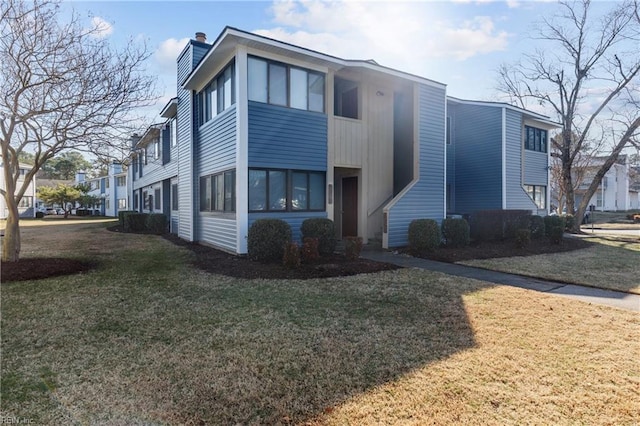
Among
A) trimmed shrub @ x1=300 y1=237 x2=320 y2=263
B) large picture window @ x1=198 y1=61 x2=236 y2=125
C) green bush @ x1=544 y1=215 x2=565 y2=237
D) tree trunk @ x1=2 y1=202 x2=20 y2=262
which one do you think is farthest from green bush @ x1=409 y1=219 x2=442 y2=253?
tree trunk @ x1=2 y1=202 x2=20 y2=262

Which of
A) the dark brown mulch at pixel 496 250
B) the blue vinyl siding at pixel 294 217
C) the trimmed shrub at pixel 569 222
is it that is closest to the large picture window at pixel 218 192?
the blue vinyl siding at pixel 294 217

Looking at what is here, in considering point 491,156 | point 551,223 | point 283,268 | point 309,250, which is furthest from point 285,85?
point 491,156

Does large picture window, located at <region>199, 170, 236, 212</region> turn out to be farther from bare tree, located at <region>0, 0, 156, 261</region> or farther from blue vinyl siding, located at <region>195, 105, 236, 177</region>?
bare tree, located at <region>0, 0, 156, 261</region>

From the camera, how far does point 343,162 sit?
11.5 m

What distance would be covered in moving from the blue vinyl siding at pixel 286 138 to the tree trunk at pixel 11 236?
5.26 metres

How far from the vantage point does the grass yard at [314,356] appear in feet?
8.93

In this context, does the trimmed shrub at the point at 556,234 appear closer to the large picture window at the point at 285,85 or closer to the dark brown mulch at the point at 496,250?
the dark brown mulch at the point at 496,250

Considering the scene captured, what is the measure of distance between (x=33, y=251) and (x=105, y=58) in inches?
250

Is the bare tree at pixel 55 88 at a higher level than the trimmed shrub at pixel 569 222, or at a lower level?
higher

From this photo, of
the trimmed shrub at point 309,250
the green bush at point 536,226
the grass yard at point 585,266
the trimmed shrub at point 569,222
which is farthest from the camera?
the trimmed shrub at point 569,222

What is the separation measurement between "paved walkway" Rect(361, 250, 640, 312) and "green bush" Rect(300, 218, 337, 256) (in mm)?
1150

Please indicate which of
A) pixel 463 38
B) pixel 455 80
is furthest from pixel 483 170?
pixel 463 38

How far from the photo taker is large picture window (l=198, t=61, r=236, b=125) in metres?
10.1

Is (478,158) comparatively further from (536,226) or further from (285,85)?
(285,85)
